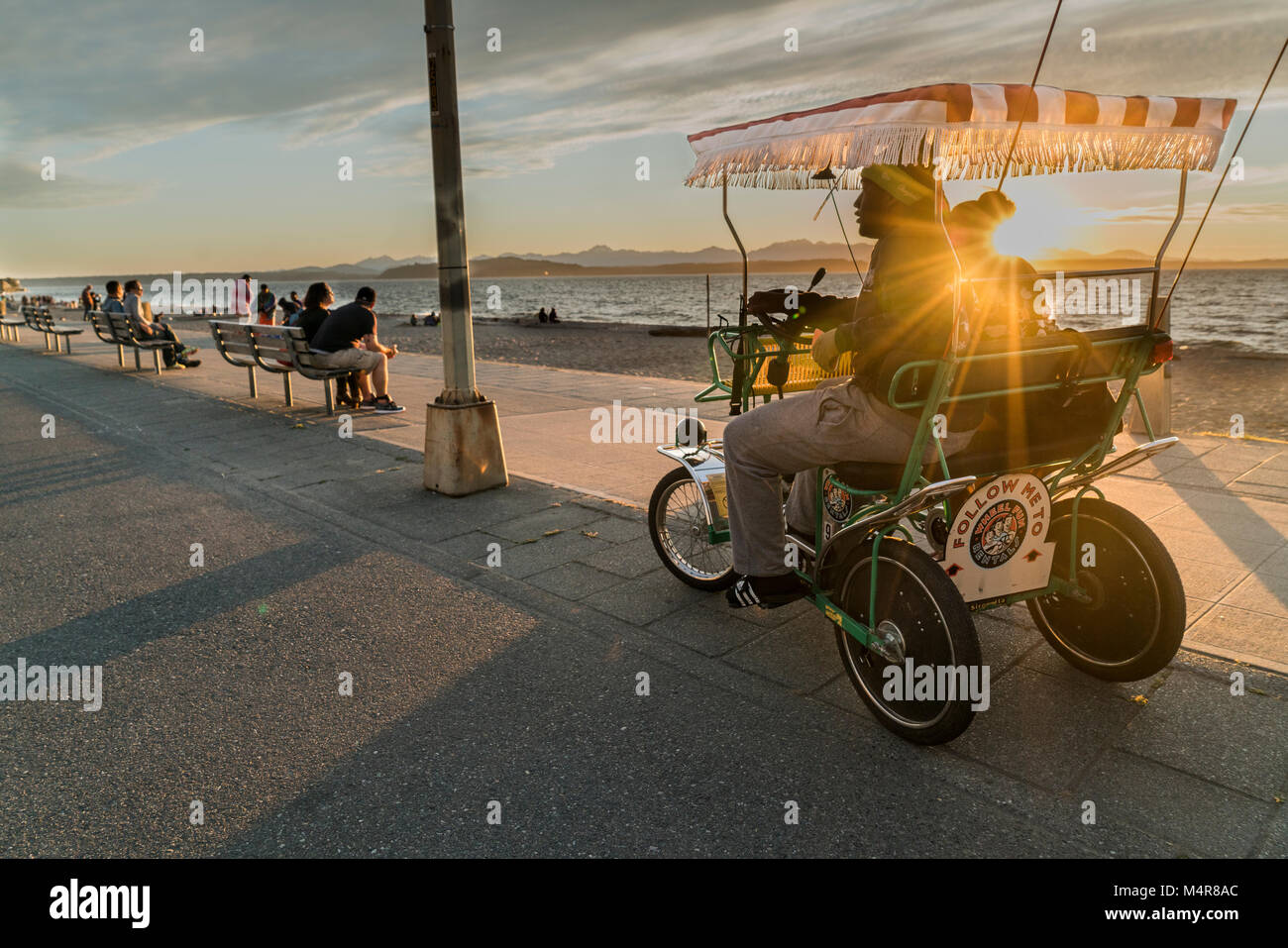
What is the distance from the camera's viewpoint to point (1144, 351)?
3408mm

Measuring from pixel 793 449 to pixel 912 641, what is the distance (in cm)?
95

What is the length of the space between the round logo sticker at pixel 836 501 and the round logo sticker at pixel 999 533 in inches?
33.7

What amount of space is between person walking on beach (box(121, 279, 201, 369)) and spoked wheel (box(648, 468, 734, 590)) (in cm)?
1420

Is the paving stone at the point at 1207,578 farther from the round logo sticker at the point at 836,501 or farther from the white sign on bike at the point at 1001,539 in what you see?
the round logo sticker at the point at 836,501

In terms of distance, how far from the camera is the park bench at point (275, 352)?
10.9 m

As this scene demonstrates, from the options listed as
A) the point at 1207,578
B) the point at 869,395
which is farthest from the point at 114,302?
the point at 1207,578

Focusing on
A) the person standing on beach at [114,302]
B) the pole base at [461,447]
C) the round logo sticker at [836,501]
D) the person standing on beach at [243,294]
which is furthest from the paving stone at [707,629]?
the person standing on beach at [243,294]

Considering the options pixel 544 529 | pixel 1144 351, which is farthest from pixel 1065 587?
pixel 544 529

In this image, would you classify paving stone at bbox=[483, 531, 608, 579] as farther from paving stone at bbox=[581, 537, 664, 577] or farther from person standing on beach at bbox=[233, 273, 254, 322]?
person standing on beach at bbox=[233, 273, 254, 322]

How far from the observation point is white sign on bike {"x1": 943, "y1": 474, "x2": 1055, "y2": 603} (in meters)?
3.33

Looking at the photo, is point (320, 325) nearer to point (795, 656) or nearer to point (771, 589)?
point (771, 589)

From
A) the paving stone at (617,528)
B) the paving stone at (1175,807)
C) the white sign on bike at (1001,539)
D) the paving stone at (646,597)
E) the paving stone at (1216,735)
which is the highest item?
the white sign on bike at (1001,539)

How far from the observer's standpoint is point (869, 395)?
3.45m
